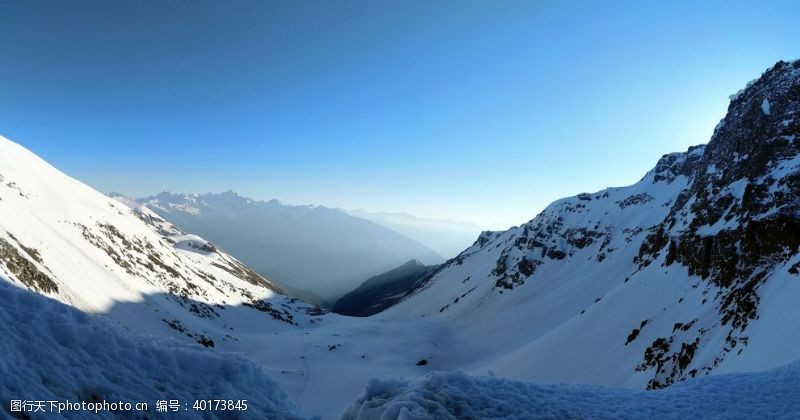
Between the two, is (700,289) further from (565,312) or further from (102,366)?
(102,366)

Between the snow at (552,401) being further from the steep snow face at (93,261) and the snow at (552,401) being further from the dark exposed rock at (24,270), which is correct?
the dark exposed rock at (24,270)

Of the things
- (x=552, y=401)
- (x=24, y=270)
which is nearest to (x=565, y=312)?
(x=552, y=401)

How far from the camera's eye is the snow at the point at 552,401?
8867 millimetres

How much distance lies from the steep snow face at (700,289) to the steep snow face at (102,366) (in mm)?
23530

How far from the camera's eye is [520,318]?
295 feet

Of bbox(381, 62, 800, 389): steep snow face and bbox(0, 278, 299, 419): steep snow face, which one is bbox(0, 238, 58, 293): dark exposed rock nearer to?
bbox(0, 278, 299, 419): steep snow face

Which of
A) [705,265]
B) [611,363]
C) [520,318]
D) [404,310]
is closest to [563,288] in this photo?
[520,318]

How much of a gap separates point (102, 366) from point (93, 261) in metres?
57.7

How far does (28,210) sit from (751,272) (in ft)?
280

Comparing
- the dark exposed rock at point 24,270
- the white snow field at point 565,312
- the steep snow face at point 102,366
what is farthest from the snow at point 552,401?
the dark exposed rock at point 24,270

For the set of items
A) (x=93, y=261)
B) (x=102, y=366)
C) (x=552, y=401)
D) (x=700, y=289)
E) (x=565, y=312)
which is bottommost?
(x=565, y=312)

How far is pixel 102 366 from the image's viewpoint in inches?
338

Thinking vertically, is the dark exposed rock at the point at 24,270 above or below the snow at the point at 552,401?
below

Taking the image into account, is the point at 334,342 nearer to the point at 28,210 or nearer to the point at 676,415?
the point at 28,210
